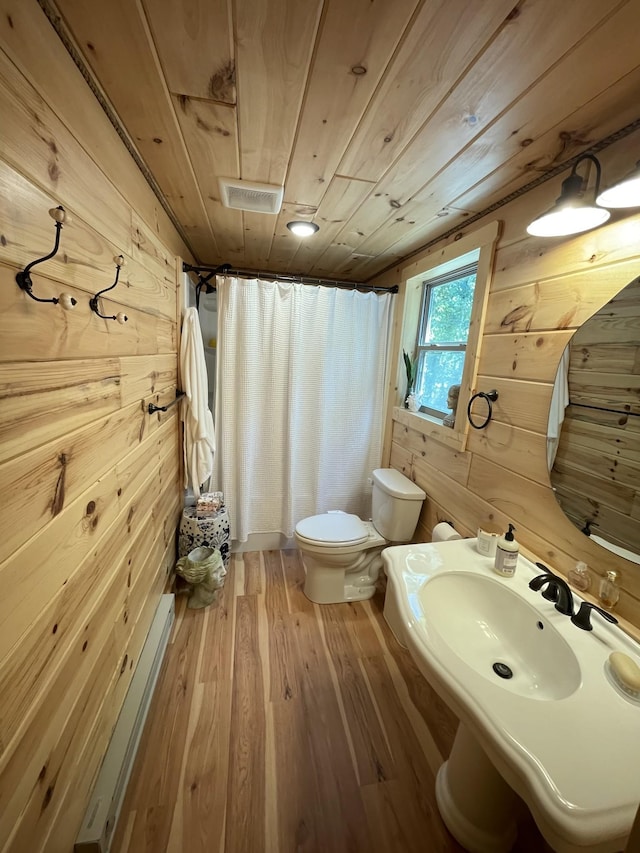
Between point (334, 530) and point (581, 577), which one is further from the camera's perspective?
point (334, 530)

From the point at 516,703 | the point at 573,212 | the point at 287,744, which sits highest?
the point at 573,212

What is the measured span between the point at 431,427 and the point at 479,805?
4.69 feet

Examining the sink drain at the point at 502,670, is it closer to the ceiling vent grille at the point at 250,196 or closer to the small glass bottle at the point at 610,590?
the small glass bottle at the point at 610,590

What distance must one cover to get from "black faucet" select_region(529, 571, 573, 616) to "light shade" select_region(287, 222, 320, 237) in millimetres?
1791

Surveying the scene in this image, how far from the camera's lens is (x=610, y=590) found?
94 cm

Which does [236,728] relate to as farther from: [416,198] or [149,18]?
[416,198]

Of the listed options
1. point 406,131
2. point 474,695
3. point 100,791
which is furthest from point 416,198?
point 100,791

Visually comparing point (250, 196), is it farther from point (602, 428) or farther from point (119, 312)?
point (602, 428)

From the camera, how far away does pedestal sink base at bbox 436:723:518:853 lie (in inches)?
39.3

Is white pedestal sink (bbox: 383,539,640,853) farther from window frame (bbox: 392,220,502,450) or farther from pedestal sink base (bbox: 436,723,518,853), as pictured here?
window frame (bbox: 392,220,502,450)

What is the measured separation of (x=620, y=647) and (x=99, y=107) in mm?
1986

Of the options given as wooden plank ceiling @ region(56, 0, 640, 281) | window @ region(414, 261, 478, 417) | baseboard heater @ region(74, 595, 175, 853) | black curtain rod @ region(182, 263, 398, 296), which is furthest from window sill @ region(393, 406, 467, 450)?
baseboard heater @ region(74, 595, 175, 853)

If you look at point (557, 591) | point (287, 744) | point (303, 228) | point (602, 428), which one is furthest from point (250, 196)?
point (287, 744)

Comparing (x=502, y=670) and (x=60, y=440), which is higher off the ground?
(x=60, y=440)
